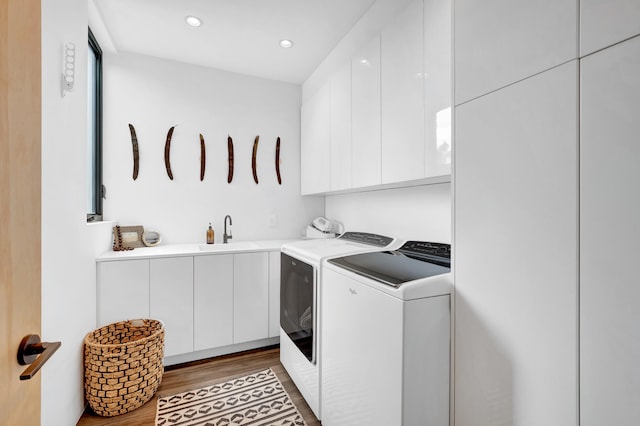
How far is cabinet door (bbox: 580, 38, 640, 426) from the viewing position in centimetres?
69

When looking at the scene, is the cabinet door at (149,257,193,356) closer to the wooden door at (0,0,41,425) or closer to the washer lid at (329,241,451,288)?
the washer lid at (329,241,451,288)

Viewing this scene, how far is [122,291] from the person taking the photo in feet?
7.04

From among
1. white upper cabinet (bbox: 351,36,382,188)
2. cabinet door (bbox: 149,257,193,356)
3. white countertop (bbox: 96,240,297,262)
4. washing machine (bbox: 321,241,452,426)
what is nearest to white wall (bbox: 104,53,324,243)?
white countertop (bbox: 96,240,297,262)

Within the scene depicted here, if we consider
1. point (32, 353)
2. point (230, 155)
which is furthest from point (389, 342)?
point (230, 155)

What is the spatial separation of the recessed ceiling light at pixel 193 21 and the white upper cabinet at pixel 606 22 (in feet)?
7.37

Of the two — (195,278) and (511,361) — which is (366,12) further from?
(195,278)

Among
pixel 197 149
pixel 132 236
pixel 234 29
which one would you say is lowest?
pixel 132 236

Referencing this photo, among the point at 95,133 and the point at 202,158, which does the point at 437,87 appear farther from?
the point at 95,133

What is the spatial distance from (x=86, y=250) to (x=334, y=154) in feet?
6.03

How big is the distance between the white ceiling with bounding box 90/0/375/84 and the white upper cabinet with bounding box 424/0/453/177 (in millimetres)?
705

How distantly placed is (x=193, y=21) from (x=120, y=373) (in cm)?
238

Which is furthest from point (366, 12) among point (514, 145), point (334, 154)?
point (514, 145)

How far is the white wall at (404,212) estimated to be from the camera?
1.80 meters

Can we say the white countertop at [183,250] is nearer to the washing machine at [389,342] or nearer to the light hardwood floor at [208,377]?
the light hardwood floor at [208,377]
